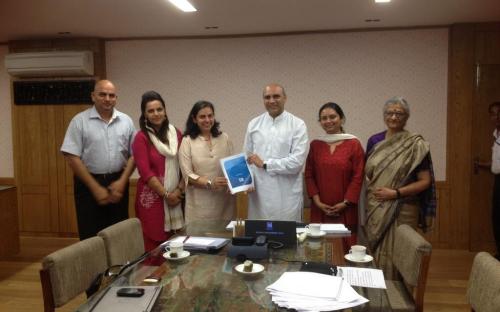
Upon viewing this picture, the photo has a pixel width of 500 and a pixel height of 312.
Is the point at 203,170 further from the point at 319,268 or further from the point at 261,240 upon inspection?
the point at 319,268

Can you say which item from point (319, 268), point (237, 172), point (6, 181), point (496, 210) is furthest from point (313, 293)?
point (6, 181)

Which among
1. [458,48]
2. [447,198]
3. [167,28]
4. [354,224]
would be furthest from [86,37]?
[447,198]

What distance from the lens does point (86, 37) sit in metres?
4.87

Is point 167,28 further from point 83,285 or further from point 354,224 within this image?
point 83,285

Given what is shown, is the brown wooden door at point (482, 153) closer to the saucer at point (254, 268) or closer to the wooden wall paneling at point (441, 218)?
the wooden wall paneling at point (441, 218)

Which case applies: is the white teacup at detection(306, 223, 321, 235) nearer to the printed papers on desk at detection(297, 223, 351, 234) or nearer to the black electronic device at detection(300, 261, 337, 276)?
the printed papers on desk at detection(297, 223, 351, 234)

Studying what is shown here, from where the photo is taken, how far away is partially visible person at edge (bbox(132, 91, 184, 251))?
2848mm

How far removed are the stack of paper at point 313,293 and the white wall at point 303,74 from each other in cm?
338

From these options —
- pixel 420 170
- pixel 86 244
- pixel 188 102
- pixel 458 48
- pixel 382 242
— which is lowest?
pixel 382 242

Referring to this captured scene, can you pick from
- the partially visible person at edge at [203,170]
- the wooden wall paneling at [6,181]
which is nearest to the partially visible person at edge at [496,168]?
the partially visible person at edge at [203,170]

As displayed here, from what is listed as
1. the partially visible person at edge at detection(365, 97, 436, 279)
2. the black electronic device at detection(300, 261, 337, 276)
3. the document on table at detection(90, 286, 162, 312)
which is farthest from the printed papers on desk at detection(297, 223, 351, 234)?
the document on table at detection(90, 286, 162, 312)

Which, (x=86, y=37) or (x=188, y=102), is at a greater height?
(x=86, y=37)

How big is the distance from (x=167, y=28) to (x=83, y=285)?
325 cm

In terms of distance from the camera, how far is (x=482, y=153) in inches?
171
